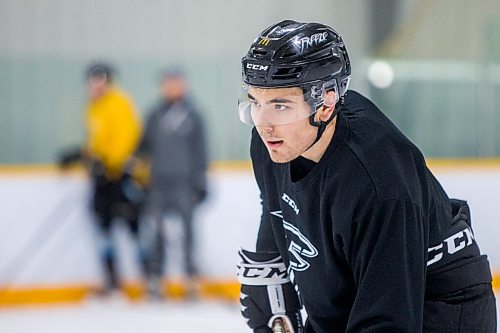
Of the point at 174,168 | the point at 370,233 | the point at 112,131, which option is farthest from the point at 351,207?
the point at 112,131

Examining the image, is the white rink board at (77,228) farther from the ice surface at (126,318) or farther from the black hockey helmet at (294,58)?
the black hockey helmet at (294,58)

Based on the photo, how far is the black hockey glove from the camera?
1.66 metres

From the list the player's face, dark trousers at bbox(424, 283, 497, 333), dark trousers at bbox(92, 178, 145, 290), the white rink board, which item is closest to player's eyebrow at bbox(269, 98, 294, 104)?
the player's face

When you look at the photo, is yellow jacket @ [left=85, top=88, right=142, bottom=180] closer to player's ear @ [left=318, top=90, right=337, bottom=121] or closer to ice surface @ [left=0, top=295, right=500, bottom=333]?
ice surface @ [left=0, top=295, right=500, bottom=333]

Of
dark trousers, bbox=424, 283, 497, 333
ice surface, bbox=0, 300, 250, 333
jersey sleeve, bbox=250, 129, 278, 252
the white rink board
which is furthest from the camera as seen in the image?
the white rink board

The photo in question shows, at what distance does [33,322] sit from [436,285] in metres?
3.32

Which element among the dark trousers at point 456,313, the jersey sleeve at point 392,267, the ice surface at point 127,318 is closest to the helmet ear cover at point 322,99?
the jersey sleeve at point 392,267

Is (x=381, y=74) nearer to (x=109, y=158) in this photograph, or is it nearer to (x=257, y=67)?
(x=109, y=158)

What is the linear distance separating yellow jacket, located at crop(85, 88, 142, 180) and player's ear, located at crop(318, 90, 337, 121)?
3.77 metres

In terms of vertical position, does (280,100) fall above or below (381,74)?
above

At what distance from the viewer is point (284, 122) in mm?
1370

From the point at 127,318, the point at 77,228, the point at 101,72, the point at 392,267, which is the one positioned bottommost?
the point at 127,318

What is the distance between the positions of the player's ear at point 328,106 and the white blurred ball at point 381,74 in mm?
3831

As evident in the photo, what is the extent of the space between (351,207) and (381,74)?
402 centimetres
